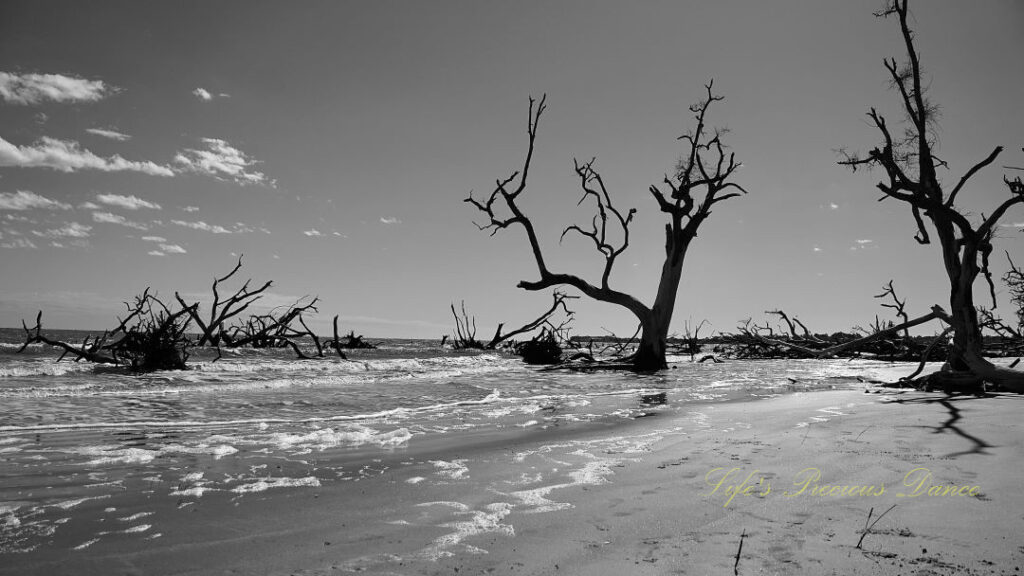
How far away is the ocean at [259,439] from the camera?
270 cm

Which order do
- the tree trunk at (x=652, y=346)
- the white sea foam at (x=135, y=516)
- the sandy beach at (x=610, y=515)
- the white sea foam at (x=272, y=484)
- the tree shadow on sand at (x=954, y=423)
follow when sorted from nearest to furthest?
the sandy beach at (x=610, y=515)
the white sea foam at (x=135, y=516)
the white sea foam at (x=272, y=484)
the tree shadow on sand at (x=954, y=423)
the tree trunk at (x=652, y=346)

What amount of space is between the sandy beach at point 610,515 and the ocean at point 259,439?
0.13 feet

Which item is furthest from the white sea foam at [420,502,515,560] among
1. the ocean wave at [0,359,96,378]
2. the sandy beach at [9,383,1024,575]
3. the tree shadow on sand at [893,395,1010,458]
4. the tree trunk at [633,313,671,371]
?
the tree trunk at [633,313,671,371]

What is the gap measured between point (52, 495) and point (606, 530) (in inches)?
110

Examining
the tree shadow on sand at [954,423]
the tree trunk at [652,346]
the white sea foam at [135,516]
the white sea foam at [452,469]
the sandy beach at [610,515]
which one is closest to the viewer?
the sandy beach at [610,515]

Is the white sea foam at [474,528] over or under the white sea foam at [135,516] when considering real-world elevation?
over

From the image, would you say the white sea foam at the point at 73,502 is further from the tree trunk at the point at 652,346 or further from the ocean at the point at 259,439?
the tree trunk at the point at 652,346

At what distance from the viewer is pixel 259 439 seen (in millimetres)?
4660

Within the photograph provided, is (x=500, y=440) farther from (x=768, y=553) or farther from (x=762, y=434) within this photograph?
(x=768, y=553)


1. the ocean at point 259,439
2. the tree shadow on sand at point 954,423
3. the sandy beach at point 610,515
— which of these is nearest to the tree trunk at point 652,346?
the ocean at point 259,439

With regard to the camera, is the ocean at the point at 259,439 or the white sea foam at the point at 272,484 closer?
the ocean at the point at 259,439

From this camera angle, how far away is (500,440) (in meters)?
4.62

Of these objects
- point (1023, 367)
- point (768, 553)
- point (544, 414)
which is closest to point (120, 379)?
point (544, 414)

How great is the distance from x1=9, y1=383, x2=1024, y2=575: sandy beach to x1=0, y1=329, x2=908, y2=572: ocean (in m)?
0.04
